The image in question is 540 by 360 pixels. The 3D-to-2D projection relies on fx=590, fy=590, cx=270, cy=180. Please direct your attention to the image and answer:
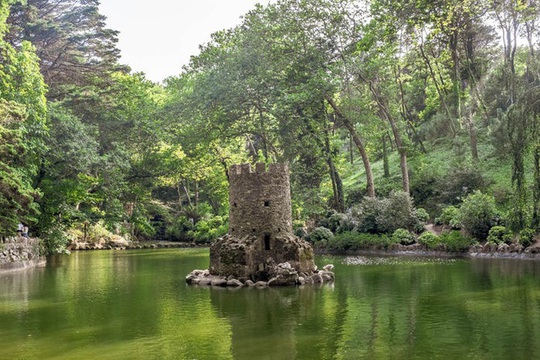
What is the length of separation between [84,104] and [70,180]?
10.6 meters

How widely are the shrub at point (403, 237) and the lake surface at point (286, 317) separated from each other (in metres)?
9.33

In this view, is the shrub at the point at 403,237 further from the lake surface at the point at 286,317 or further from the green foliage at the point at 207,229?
the green foliage at the point at 207,229

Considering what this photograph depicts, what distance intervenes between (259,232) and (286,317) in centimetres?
761

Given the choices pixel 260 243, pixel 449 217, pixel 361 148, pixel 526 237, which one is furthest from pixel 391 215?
pixel 260 243

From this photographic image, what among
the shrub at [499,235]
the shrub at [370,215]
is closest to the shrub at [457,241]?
the shrub at [499,235]

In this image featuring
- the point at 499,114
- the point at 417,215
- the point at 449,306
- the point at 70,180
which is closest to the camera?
the point at 449,306

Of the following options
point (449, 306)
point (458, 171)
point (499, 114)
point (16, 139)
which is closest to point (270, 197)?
point (449, 306)

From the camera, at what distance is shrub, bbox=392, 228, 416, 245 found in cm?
3356

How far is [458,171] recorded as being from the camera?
3688cm

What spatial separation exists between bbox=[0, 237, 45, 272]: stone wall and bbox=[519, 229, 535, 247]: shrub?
23.2m

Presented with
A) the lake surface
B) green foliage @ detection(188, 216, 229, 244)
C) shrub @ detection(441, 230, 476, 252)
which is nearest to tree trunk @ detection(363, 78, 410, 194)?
shrub @ detection(441, 230, 476, 252)

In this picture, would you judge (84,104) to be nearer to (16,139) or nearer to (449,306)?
(16,139)

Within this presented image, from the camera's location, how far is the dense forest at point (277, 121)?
30500 millimetres

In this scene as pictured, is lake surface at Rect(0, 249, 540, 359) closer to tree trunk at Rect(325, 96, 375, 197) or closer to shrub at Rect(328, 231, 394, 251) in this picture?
shrub at Rect(328, 231, 394, 251)
